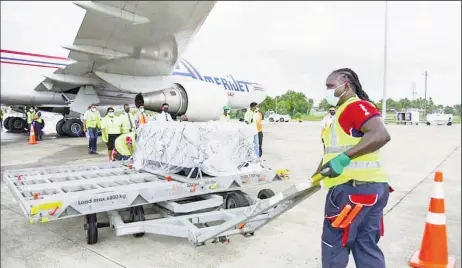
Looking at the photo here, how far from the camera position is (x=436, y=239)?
3.26m

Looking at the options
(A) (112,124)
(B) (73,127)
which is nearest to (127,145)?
(A) (112,124)

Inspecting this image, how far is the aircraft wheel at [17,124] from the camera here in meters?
20.4

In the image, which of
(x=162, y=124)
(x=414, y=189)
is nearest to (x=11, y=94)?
(x=162, y=124)

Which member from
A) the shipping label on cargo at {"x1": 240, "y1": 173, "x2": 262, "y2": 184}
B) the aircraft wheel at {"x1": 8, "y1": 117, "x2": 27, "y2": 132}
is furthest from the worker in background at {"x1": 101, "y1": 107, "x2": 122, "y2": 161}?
the aircraft wheel at {"x1": 8, "y1": 117, "x2": 27, "y2": 132}

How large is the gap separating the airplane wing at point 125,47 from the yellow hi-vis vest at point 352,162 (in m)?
5.95

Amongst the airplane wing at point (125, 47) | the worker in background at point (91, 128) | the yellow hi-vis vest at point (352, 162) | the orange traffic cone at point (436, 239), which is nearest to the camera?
the yellow hi-vis vest at point (352, 162)

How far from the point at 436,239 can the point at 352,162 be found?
1.54m

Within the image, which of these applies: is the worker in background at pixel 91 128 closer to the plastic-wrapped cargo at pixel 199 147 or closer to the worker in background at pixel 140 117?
the worker in background at pixel 140 117

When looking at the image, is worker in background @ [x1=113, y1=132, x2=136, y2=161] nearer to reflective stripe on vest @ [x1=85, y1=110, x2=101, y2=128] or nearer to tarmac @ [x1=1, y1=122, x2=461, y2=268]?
tarmac @ [x1=1, y1=122, x2=461, y2=268]

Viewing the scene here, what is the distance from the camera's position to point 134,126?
9398 millimetres

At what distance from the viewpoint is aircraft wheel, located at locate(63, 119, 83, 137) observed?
640 inches

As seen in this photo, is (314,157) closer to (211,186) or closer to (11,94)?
(211,186)

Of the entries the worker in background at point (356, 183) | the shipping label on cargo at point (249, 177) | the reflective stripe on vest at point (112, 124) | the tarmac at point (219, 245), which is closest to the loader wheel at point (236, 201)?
the shipping label on cargo at point (249, 177)

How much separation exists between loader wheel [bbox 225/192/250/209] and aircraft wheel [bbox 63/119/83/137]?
44.4 feet
